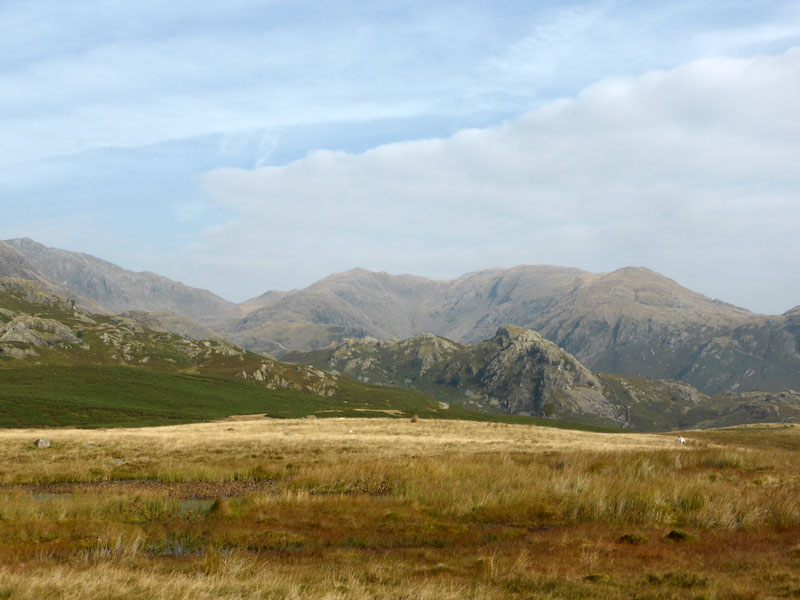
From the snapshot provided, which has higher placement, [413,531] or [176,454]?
[413,531]

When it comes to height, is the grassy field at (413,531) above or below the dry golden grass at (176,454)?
above

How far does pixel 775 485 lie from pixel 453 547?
1651 centimetres

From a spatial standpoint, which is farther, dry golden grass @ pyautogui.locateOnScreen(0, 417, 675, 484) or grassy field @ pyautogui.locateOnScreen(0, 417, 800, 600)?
dry golden grass @ pyautogui.locateOnScreen(0, 417, 675, 484)

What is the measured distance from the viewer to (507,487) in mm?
22156

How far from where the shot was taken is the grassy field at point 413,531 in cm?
1129

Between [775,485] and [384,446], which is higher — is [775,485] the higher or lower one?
the higher one

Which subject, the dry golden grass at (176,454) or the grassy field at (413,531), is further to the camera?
the dry golden grass at (176,454)

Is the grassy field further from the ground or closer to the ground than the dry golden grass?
further from the ground

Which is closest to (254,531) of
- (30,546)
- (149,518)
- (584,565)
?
(149,518)

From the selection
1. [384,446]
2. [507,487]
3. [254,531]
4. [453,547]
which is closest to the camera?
[453,547]

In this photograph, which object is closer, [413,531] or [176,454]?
[413,531]

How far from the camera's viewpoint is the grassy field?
1129 centimetres

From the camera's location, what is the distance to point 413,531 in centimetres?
1712

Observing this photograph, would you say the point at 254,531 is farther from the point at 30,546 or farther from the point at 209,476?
the point at 209,476
